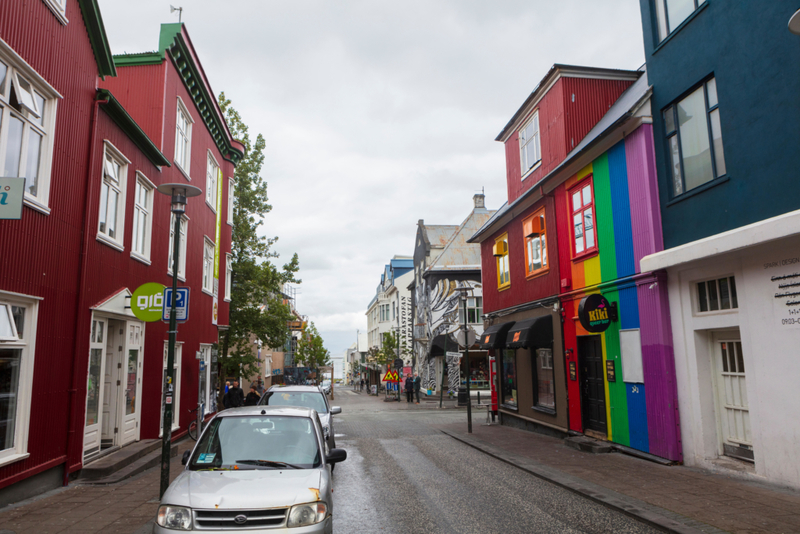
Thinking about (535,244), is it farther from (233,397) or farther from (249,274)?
(249,274)

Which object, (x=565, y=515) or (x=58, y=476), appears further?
(x=58, y=476)

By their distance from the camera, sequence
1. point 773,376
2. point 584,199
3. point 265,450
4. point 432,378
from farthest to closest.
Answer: point 432,378 < point 584,199 < point 773,376 < point 265,450

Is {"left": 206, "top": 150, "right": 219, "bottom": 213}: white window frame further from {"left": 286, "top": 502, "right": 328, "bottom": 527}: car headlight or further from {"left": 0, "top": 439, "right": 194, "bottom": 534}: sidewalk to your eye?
{"left": 286, "top": 502, "right": 328, "bottom": 527}: car headlight

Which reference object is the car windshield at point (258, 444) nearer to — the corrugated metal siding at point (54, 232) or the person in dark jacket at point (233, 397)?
the corrugated metal siding at point (54, 232)

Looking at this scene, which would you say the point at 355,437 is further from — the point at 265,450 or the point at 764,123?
the point at 764,123

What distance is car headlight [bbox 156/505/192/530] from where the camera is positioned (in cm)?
473

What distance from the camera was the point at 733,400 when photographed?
9.14 m

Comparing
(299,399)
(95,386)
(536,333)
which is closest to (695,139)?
(536,333)

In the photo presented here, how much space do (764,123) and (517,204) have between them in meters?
9.10

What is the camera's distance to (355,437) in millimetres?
16297

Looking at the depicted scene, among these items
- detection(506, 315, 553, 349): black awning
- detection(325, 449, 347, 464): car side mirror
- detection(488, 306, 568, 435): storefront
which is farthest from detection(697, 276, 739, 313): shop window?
detection(325, 449, 347, 464): car side mirror

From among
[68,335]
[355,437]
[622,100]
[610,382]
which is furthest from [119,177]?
[622,100]

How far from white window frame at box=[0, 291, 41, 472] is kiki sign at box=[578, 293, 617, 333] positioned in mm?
10279

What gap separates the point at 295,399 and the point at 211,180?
1090cm
